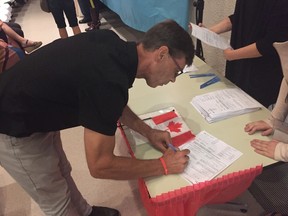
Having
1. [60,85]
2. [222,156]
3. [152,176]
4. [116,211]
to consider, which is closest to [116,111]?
[60,85]

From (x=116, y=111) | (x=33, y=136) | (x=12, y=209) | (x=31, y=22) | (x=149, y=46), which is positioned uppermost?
(x=149, y=46)

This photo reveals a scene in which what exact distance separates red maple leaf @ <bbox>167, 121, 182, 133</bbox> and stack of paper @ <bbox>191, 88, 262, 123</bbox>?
0.44 feet

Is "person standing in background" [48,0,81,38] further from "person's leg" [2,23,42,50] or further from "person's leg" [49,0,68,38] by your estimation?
"person's leg" [2,23,42,50]

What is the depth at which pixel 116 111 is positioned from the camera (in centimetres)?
79

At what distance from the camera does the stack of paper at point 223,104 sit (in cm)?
119

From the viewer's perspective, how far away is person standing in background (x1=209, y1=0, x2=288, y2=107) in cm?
115

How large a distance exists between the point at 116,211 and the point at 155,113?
26.8 inches

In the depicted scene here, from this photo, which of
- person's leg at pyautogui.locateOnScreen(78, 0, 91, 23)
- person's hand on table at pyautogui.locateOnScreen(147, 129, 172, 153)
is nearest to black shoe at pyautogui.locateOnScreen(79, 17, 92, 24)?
person's leg at pyautogui.locateOnScreen(78, 0, 91, 23)

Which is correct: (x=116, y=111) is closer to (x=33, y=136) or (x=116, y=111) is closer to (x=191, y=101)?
Result: (x=33, y=136)

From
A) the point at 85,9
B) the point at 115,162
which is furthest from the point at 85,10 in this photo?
the point at 115,162

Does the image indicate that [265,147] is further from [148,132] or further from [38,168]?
[38,168]

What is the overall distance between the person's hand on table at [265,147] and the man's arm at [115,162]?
10.9 inches

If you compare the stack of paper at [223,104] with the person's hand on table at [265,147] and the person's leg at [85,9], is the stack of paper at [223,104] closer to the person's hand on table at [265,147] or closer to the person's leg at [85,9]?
the person's hand on table at [265,147]

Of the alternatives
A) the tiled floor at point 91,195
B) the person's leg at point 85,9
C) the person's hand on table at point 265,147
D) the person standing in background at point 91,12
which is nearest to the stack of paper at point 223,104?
the person's hand on table at point 265,147
